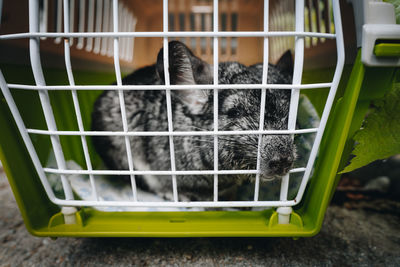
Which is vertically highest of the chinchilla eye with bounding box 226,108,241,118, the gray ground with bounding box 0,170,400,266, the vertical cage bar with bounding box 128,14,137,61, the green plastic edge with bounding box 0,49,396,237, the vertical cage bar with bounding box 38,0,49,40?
the vertical cage bar with bounding box 38,0,49,40

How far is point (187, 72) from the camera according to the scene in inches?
46.3

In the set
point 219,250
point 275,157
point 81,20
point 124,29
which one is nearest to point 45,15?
point 81,20

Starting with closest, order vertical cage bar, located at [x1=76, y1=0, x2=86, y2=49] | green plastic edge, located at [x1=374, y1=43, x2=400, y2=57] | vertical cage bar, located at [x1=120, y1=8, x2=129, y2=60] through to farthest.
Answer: green plastic edge, located at [x1=374, y1=43, x2=400, y2=57], vertical cage bar, located at [x1=76, y1=0, x2=86, y2=49], vertical cage bar, located at [x1=120, y1=8, x2=129, y2=60]

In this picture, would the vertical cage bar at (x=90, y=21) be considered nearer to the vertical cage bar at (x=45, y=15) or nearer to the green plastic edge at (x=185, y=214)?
the vertical cage bar at (x=45, y=15)

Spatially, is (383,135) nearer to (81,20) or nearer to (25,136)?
(25,136)

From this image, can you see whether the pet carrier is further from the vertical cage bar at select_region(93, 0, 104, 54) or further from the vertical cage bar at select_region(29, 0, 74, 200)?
the vertical cage bar at select_region(93, 0, 104, 54)

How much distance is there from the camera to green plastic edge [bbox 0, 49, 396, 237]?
1004 mm

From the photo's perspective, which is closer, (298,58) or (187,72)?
(298,58)

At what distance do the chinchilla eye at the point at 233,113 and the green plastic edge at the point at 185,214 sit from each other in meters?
0.37

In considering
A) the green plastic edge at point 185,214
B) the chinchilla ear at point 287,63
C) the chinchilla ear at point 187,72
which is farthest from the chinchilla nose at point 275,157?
the chinchilla ear at point 287,63

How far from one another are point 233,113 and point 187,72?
0.87ft

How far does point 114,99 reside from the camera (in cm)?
179

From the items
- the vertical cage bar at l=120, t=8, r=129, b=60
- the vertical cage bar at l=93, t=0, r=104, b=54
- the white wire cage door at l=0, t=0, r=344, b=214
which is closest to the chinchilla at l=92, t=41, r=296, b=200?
the white wire cage door at l=0, t=0, r=344, b=214

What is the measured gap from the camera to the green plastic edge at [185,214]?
1.00 meters
